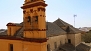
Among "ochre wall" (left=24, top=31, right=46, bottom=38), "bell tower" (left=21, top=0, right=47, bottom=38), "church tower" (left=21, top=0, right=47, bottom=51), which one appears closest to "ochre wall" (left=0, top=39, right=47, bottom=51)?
"church tower" (left=21, top=0, right=47, bottom=51)

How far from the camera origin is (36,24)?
41.2 feet

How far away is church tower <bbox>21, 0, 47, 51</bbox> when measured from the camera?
12.0 m

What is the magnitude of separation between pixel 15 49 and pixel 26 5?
5469mm

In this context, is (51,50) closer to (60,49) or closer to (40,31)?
(60,49)

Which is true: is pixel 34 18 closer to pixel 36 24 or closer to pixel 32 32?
pixel 36 24

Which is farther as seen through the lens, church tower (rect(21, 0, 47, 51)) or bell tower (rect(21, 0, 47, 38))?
bell tower (rect(21, 0, 47, 38))

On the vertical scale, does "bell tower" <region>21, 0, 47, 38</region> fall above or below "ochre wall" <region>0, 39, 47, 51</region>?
above

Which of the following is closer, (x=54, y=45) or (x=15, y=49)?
(x=15, y=49)

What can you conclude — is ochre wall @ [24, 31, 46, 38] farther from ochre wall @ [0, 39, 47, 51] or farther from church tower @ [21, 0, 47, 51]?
ochre wall @ [0, 39, 47, 51]

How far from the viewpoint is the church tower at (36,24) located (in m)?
12.0

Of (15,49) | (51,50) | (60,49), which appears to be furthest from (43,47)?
(60,49)

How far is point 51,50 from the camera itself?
2027cm

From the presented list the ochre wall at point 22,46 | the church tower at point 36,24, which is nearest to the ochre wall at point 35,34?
the church tower at point 36,24

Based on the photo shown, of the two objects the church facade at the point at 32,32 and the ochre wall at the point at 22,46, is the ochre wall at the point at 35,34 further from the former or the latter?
the ochre wall at the point at 22,46
